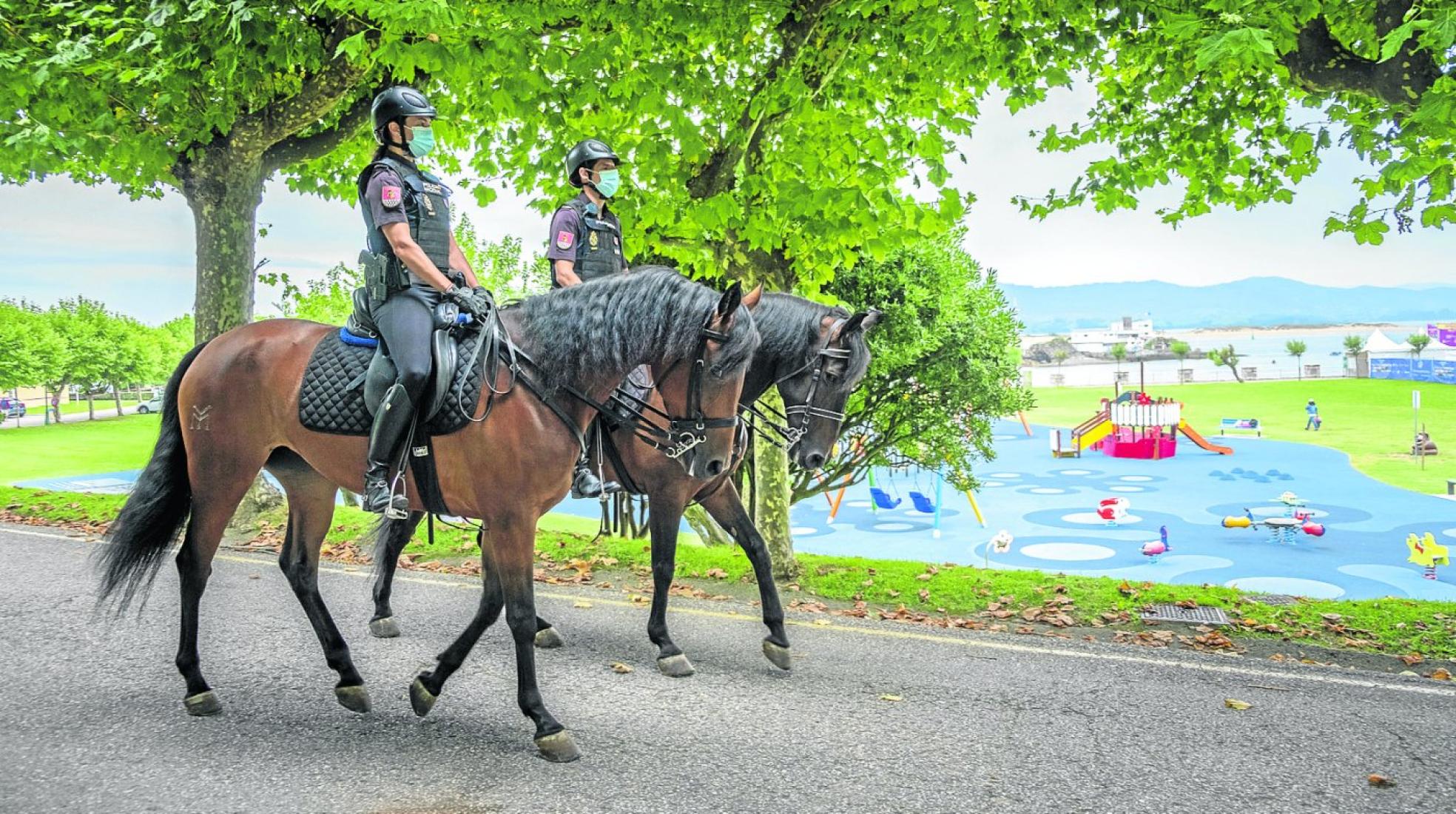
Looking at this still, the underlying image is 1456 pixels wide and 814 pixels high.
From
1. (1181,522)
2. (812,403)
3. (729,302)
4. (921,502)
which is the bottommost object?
(1181,522)

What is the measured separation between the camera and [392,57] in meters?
6.54

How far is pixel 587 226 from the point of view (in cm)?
576

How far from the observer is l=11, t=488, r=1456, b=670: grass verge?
6184 millimetres

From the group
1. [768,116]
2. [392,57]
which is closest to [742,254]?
[768,116]

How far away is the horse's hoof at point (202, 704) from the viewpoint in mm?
4629

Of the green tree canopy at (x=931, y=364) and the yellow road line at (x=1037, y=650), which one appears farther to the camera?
the green tree canopy at (x=931, y=364)

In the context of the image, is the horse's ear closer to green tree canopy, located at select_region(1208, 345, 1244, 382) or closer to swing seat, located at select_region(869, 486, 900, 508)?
swing seat, located at select_region(869, 486, 900, 508)

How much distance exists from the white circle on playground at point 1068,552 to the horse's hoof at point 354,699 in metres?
24.2

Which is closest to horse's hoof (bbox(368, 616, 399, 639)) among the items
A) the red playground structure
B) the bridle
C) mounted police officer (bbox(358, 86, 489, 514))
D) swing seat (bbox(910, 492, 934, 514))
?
mounted police officer (bbox(358, 86, 489, 514))

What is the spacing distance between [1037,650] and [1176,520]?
28.4 meters

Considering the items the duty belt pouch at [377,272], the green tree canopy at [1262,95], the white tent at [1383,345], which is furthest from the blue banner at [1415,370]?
the duty belt pouch at [377,272]

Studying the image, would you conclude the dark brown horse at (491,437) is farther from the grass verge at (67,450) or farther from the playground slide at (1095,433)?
the playground slide at (1095,433)

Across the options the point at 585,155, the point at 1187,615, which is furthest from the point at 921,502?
the point at 585,155

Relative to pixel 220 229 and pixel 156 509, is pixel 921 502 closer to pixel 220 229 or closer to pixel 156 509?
pixel 220 229
